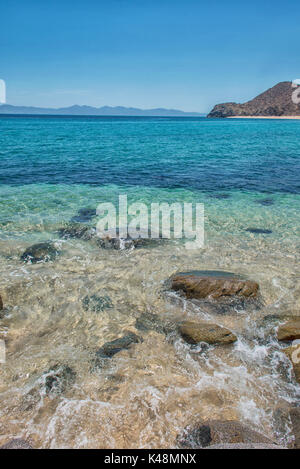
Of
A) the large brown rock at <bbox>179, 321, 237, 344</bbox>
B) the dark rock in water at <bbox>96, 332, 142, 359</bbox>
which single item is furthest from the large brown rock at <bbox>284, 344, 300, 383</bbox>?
the dark rock in water at <bbox>96, 332, 142, 359</bbox>

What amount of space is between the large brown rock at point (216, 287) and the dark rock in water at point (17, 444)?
15.0 ft

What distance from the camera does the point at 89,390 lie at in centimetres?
480

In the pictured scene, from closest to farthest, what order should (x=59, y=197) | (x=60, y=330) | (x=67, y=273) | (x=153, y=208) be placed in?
(x=60, y=330) → (x=67, y=273) → (x=153, y=208) → (x=59, y=197)

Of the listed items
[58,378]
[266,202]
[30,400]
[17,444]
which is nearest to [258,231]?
[266,202]

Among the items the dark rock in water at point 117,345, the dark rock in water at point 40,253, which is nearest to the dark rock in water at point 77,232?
the dark rock in water at point 40,253

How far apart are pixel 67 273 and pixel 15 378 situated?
12.8 feet

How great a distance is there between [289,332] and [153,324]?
114 inches

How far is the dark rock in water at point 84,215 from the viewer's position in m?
13.2

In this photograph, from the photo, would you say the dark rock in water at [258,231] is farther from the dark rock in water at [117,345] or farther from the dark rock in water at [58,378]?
the dark rock in water at [58,378]

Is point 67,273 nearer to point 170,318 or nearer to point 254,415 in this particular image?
point 170,318

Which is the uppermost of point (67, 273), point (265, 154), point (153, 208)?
point (265, 154)

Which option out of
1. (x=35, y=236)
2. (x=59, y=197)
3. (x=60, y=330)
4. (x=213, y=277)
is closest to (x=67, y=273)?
(x=60, y=330)

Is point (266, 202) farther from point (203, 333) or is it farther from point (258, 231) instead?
point (203, 333)

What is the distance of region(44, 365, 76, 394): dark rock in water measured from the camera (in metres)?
4.80
